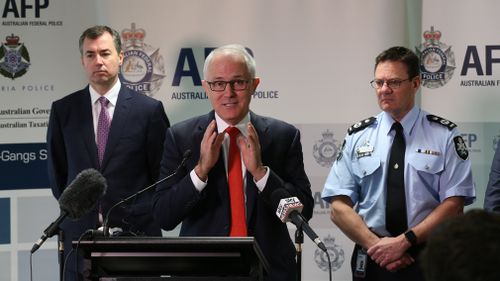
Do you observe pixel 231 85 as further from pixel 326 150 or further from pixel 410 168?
pixel 326 150

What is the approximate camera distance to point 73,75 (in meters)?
5.69

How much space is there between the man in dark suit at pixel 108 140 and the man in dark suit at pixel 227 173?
738 mm

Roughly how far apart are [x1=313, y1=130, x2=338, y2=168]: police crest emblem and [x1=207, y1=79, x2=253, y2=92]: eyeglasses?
7.62ft

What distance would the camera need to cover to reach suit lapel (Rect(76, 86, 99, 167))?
4.27m

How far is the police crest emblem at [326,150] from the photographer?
5688 millimetres

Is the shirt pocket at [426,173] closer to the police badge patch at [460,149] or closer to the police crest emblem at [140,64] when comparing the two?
the police badge patch at [460,149]

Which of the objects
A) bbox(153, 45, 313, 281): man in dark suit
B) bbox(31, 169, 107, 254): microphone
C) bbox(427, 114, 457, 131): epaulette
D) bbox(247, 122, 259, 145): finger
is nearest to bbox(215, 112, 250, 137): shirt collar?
bbox(153, 45, 313, 281): man in dark suit

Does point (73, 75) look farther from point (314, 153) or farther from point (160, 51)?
point (314, 153)

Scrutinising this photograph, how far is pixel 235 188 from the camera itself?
342cm

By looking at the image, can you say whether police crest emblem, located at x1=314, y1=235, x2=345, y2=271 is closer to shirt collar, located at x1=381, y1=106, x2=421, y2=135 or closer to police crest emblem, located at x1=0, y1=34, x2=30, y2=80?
shirt collar, located at x1=381, y1=106, x2=421, y2=135

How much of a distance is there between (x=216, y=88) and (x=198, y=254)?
100 cm

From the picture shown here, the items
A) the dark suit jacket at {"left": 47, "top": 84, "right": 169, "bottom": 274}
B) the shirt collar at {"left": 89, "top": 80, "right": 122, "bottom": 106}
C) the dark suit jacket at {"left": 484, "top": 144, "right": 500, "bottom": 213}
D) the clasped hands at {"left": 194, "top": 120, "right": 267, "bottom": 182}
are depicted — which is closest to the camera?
the clasped hands at {"left": 194, "top": 120, "right": 267, "bottom": 182}

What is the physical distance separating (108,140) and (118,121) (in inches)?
4.5

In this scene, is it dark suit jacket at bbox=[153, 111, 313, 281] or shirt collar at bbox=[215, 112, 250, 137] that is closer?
dark suit jacket at bbox=[153, 111, 313, 281]
